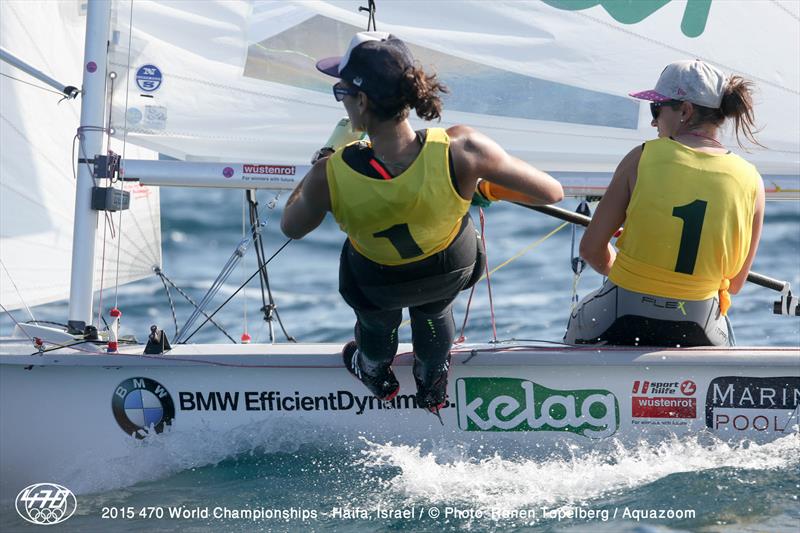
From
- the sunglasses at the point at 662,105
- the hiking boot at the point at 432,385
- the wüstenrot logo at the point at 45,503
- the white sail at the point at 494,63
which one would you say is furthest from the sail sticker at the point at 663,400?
the wüstenrot logo at the point at 45,503

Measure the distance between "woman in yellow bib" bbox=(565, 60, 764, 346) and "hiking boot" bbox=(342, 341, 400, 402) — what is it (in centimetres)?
69

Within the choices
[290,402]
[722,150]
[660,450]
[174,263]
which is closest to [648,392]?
[660,450]

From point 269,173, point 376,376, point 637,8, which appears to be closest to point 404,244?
point 376,376

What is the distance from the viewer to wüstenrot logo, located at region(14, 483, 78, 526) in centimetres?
324

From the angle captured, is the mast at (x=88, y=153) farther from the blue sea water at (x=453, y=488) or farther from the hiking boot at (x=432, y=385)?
the hiking boot at (x=432, y=385)

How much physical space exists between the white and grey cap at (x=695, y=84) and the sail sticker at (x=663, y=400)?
0.84 meters

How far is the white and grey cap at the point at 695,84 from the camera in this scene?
10.2ft

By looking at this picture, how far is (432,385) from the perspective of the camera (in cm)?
325

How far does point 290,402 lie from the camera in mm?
3398

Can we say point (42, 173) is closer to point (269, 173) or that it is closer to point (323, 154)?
point (269, 173)

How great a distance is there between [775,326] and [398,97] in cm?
426

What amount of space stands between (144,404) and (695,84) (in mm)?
1890

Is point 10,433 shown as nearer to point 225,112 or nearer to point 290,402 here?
point 290,402

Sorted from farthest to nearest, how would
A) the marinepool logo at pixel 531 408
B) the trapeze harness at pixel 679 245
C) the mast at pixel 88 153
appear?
the mast at pixel 88 153, the marinepool logo at pixel 531 408, the trapeze harness at pixel 679 245
